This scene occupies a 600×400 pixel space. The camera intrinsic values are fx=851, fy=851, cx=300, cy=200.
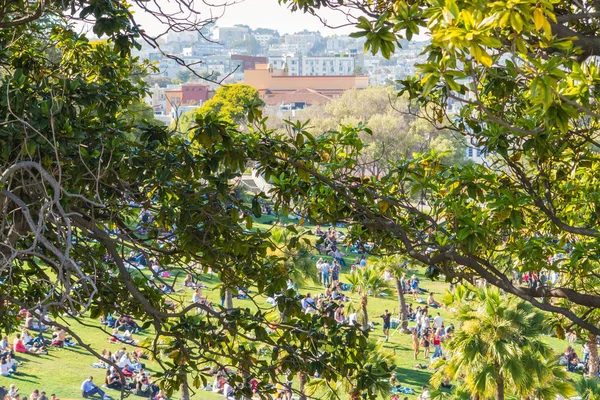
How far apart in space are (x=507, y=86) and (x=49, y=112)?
8.98ft

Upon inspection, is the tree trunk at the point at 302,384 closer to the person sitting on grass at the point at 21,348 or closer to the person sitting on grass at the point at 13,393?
the person sitting on grass at the point at 13,393

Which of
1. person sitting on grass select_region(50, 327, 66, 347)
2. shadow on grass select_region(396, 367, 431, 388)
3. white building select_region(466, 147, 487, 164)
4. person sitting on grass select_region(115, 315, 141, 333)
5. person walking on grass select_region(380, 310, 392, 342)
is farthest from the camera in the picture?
person walking on grass select_region(380, 310, 392, 342)

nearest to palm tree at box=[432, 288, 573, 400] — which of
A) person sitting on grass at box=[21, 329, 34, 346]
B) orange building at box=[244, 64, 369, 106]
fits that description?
person sitting on grass at box=[21, 329, 34, 346]

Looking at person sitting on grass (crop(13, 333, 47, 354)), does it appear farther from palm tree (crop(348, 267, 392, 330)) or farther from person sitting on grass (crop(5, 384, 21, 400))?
palm tree (crop(348, 267, 392, 330))

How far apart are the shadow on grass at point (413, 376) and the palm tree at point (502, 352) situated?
6.11 m

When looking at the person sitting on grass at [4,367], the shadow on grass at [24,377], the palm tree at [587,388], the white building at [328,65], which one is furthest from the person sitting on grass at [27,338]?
the white building at [328,65]

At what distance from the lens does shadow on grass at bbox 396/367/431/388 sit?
1814 centimetres

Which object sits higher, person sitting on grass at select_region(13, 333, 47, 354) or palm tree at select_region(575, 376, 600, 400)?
palm tree at select_region(575, 376, 600, 400)

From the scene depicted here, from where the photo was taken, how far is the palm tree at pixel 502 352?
37.7 ft

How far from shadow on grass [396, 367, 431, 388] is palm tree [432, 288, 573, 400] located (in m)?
6.11

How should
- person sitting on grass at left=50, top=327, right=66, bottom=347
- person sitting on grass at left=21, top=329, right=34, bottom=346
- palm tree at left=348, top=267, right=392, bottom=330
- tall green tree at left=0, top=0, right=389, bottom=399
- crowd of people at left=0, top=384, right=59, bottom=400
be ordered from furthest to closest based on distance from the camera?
1. palm tree at left=348, top=267, right=392, bottom=330
2. person sitting on grass at left=21, top=329, right=34, bottom=346
3. person sitting on grass at left=50, top=327, right=66, bottom=347
4. crowd of people at left=0, top=384, right=59, bottom=400
5. tall green tree at left=0, top=0, right=389, bottom=399

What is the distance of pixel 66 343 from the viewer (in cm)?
1764

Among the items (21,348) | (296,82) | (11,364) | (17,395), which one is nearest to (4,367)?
(11,364)

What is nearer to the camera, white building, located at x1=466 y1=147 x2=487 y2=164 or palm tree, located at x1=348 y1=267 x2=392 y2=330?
white building, located at x1=466 y1=147 x2=487 y2=164
